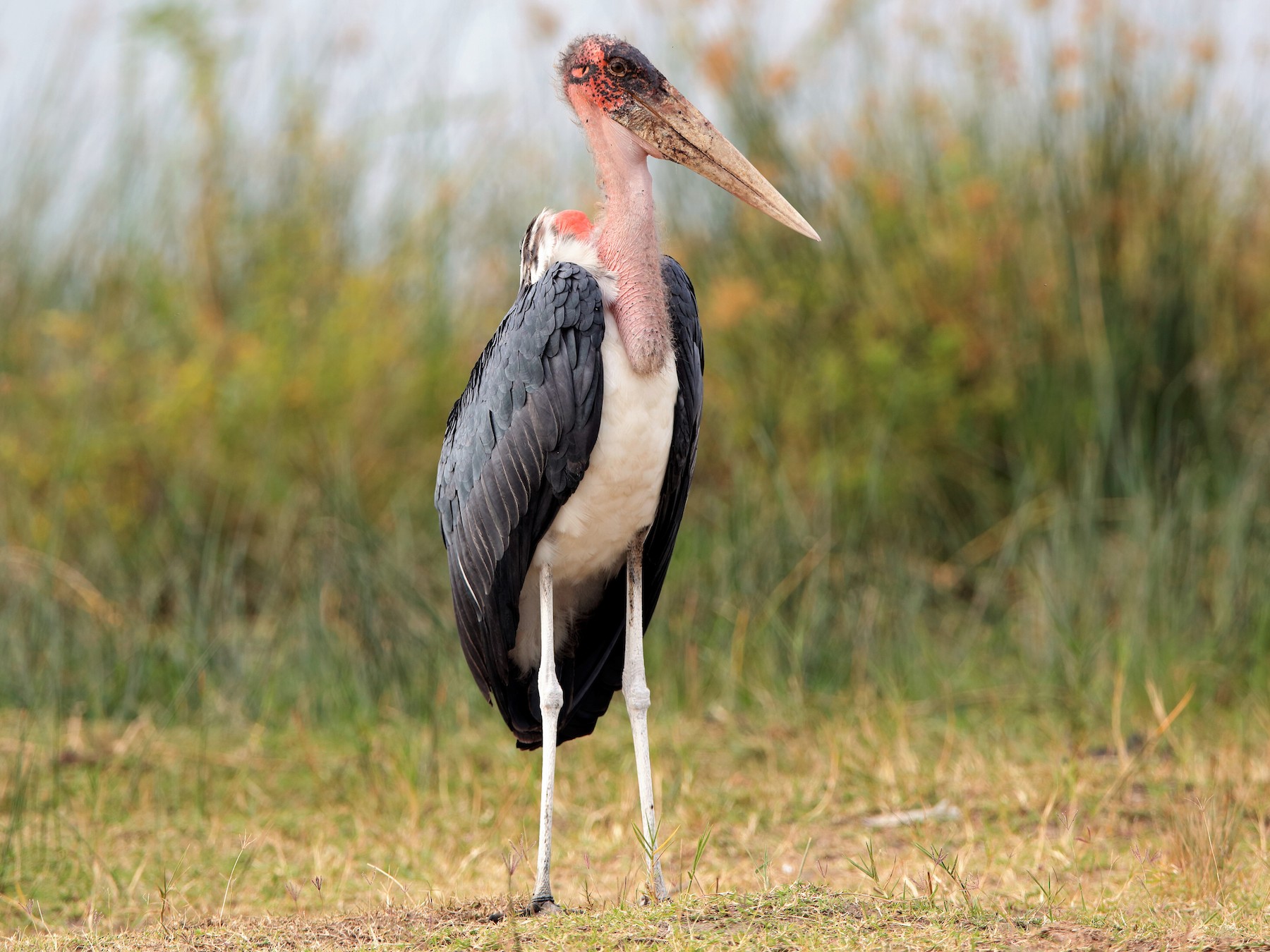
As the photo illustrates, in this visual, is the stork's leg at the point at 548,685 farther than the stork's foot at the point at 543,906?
Yes

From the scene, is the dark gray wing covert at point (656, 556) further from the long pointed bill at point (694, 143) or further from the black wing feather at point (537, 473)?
the long pointed bill at point (694, 143)

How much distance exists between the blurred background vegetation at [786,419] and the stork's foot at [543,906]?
1937mm

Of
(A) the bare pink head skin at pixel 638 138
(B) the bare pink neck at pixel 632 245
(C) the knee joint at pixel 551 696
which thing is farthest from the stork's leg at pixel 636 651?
(A) the bare pink head skin at pixel 638 138

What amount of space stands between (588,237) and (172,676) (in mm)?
2965

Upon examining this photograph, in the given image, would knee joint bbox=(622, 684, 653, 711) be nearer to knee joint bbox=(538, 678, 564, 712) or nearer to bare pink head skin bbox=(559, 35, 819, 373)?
knee joint bbox=(538, 678, 564, 712)

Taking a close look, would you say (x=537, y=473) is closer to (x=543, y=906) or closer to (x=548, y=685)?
(x=548, y=685)

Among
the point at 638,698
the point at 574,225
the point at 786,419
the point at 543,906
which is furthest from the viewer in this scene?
the point at 786,419

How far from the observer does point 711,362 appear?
722cm

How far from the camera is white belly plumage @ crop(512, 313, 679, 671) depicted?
327cm

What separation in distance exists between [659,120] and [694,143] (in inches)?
3.8

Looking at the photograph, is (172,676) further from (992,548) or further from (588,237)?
(992,548)

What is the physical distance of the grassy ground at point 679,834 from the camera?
287cm

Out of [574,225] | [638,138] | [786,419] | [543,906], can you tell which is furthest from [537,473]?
[786,419]

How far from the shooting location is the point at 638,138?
11.4 ft
